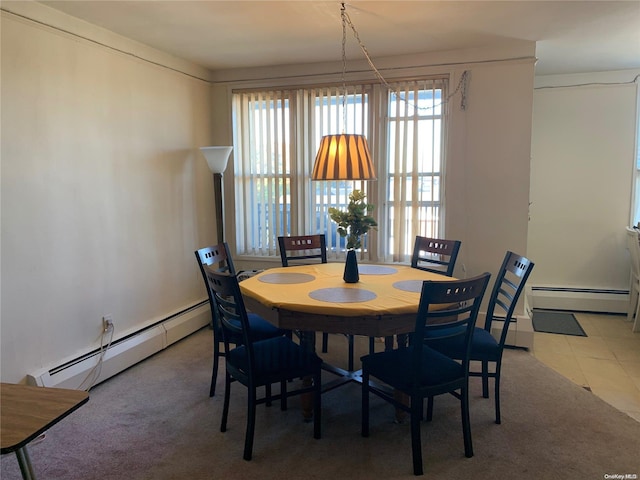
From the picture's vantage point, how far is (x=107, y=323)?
3.21 m

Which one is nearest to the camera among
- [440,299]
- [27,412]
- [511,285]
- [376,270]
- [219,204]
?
[27,412]

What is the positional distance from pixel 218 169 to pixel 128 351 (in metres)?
1.66

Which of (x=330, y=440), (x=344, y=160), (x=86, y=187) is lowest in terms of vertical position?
(x=330, y=440)

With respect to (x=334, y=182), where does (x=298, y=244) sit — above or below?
below

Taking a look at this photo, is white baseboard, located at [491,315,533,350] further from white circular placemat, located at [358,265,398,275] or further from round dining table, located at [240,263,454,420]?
white circular placemat, located at [358,265,398,275]

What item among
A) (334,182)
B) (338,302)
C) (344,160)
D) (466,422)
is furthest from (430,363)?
(334,182)

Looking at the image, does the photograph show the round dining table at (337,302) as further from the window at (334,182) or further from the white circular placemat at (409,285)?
the window at (334,182)

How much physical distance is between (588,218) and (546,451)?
3240 millimetres

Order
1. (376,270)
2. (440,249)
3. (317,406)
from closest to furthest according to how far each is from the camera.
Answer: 1. (317,406)
2. (376,270)
3. (440,249)

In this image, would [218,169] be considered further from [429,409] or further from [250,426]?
[429,409]

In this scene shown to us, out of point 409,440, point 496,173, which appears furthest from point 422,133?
point 409,440

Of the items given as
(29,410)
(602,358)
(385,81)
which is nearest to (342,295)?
(29,410)

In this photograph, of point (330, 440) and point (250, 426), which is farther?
point (330, 440)

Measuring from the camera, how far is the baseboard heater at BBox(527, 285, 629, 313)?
15.4ft
